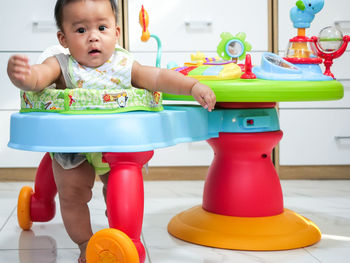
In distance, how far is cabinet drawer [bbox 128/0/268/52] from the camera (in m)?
1.78

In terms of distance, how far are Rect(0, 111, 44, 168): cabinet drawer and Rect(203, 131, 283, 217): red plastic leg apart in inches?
35.4

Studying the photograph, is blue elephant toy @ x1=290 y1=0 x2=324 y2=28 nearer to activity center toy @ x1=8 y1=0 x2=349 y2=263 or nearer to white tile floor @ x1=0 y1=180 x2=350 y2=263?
activity center toy @ x1=8 y1=0 x2=349 y2=263

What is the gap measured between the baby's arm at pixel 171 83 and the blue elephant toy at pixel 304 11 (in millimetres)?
400

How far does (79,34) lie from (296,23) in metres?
0.54

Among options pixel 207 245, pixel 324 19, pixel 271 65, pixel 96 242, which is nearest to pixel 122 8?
pixel 324 19

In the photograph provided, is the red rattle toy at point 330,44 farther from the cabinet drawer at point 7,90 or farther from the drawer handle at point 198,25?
the cabinet drawer at point 7,90

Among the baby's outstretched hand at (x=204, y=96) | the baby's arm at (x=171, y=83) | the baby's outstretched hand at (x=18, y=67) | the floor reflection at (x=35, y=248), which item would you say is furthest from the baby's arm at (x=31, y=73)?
the floor reflection at (x=35, y=248)

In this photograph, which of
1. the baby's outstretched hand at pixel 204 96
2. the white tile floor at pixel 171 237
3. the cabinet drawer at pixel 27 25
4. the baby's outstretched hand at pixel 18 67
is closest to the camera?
the baby's outstretched hand at pixel 18 67

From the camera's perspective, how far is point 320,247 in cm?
106

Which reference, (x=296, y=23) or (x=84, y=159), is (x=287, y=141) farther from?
(x=84, y=159)

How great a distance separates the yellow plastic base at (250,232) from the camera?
1.03 m

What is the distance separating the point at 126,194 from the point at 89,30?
31 cm

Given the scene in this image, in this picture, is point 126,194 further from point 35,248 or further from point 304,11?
point 304,11

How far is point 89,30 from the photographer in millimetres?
921
